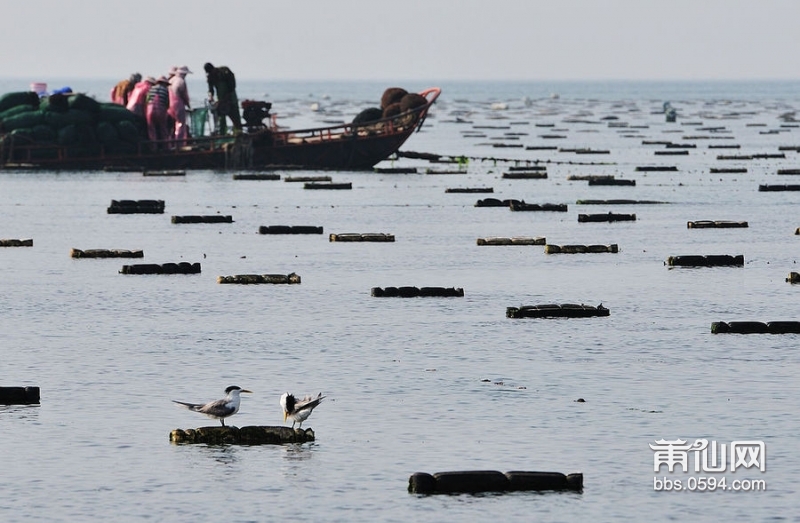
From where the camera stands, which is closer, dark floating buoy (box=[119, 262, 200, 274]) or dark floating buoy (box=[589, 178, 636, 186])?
dark floating buoy (box=[119, 262, 200, 274])

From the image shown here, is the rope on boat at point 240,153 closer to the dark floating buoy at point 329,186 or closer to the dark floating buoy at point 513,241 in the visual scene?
the dark floating buoy at point 329,186

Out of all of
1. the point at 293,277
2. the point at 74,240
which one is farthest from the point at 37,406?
the point at 74,240

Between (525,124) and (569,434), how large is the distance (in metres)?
149

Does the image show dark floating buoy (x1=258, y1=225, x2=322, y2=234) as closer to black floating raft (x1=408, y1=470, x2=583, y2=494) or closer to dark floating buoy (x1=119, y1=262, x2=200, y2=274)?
dark floating buoy (x1=119, y1=262, x2=200, y2=274)

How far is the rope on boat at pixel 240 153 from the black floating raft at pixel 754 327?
169 feet

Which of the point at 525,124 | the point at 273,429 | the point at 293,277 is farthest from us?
the point at 525,124

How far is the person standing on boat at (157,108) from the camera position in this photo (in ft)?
257

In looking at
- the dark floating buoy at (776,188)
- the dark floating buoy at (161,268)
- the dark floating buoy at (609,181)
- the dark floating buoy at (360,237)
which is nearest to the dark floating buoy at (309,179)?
the dark floating buoy at (609,181)

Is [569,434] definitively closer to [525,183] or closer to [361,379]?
[361,379]

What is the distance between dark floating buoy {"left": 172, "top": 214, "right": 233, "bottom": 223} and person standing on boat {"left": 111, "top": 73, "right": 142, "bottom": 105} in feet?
97.6

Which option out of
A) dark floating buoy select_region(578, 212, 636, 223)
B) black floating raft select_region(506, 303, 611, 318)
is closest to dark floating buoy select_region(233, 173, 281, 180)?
dark floating buoy select_region(578, 212, 636, 223)

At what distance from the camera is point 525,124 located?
170 meters

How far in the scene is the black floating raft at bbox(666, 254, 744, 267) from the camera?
41938 millimetres

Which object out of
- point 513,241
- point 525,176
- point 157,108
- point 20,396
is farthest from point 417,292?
point 157,108
